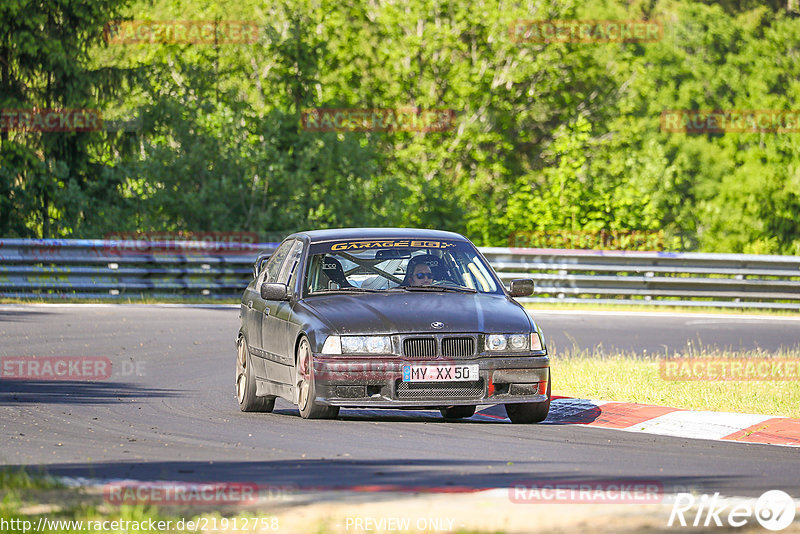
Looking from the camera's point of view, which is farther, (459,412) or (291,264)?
(291,264)

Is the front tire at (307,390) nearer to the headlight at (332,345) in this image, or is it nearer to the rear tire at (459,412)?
the headlight at (332,345)

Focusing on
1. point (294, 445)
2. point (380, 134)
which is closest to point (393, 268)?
point (294, 445)

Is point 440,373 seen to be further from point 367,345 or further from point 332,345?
point 332,345

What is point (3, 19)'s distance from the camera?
3123cm

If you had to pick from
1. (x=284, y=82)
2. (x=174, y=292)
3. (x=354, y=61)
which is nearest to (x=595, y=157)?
(x=354, y=61)

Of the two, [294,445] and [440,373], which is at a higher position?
[440,373]

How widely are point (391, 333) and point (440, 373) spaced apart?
0.46m

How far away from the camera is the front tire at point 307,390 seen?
10258mm

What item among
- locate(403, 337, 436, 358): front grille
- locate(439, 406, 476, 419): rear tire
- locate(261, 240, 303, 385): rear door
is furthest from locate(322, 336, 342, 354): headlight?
locate(439, 406, 476, 419): rear tire

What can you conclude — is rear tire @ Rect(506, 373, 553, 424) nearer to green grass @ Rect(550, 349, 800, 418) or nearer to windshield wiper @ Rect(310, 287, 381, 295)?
windshield wiper @ Rect(310, 287, 381, 295)

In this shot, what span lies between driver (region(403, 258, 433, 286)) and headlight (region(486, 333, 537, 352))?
3.51ft

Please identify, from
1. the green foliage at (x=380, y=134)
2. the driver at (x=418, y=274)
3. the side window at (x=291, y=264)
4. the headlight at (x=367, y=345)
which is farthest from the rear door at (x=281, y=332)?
the green foliage at (x=380, y=134)

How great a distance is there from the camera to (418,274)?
11219mm

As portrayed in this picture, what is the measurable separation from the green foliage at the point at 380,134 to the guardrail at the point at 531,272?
5289 mm
